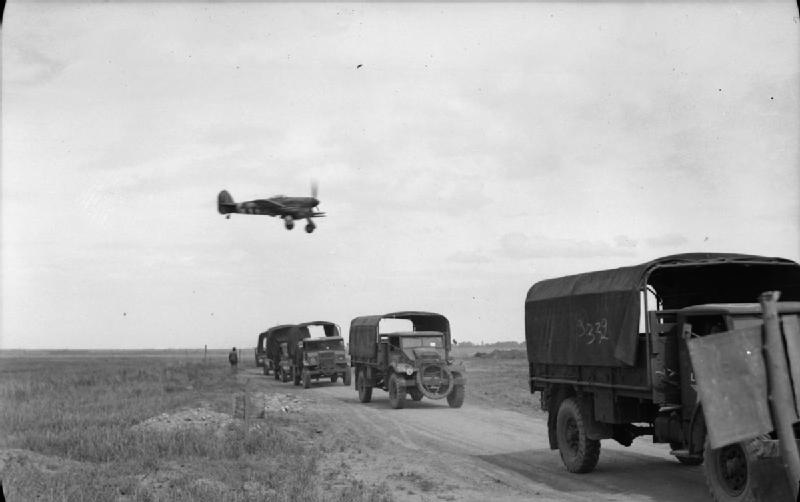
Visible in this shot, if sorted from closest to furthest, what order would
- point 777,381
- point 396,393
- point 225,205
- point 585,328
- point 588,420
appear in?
point 777,381
point 585,328
point 588,420
point 396,393
point 225,205

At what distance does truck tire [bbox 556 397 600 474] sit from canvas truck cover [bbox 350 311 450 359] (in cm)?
1318

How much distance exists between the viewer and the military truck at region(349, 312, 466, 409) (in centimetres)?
2508

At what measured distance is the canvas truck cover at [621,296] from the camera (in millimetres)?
11148

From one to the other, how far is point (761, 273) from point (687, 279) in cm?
138

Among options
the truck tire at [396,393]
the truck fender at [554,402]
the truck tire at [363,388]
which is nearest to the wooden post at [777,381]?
the truck fender at [554,402]

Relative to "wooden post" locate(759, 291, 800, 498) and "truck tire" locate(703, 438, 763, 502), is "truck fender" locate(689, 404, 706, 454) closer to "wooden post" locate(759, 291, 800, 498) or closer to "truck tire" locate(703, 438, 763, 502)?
"truck tire" locate(703, 438, 763, 502)

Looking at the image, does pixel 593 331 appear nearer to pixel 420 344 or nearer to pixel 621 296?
pixel 621 296

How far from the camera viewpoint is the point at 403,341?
84.4 feet

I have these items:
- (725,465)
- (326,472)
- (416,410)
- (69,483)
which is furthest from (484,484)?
(416,410)

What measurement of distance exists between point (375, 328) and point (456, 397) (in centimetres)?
395

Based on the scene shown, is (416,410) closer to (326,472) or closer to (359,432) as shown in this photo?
(359,432)

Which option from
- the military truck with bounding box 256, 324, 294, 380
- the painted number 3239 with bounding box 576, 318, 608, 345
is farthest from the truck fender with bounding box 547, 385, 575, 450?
the military truck with bounding box 256, 324, 294, 380

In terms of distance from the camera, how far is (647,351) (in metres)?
10.6

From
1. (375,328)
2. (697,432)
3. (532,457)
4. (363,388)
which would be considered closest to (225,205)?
(375,328)
